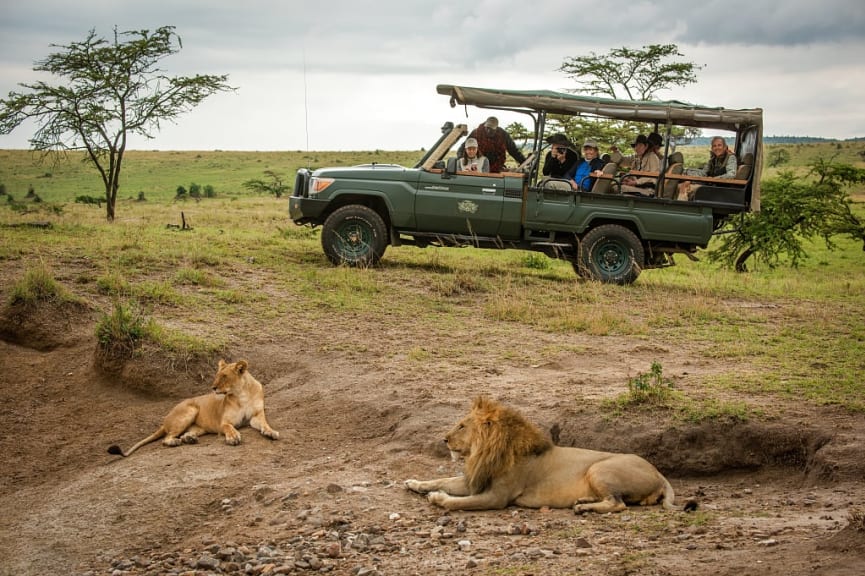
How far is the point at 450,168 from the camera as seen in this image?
A: 12.1 m

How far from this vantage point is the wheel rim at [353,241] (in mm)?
12461

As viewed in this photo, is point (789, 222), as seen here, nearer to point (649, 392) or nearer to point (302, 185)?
point (302, 185)

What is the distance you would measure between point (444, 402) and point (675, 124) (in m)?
6.14

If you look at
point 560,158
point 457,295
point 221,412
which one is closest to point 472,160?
point 560,158

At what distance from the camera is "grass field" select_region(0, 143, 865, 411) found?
8.76m

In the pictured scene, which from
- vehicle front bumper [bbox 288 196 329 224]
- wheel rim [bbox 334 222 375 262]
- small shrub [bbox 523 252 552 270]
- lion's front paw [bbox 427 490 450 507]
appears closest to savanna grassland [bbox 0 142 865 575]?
lion's front paw [bbox 427 490 450 507]

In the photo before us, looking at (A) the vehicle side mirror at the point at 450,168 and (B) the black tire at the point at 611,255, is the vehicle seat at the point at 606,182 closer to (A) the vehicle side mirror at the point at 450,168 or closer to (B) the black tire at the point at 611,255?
(B) the black tire at the point at 611,255

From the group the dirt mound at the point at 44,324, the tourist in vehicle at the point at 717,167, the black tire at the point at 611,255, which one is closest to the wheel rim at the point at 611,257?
the black tire at the point at 611,255

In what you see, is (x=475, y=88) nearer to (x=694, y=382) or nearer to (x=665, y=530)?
(x=694, y=382)

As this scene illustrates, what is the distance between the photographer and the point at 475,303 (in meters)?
11.0

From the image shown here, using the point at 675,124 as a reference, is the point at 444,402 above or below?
below

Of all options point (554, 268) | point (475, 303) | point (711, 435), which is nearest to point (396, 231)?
point (475, 303)

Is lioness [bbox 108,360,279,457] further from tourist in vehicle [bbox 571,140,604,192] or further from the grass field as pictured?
tourist in vehicle [bbox 571,140,604,192]

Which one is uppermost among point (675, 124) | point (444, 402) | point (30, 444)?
point (675, 124)
